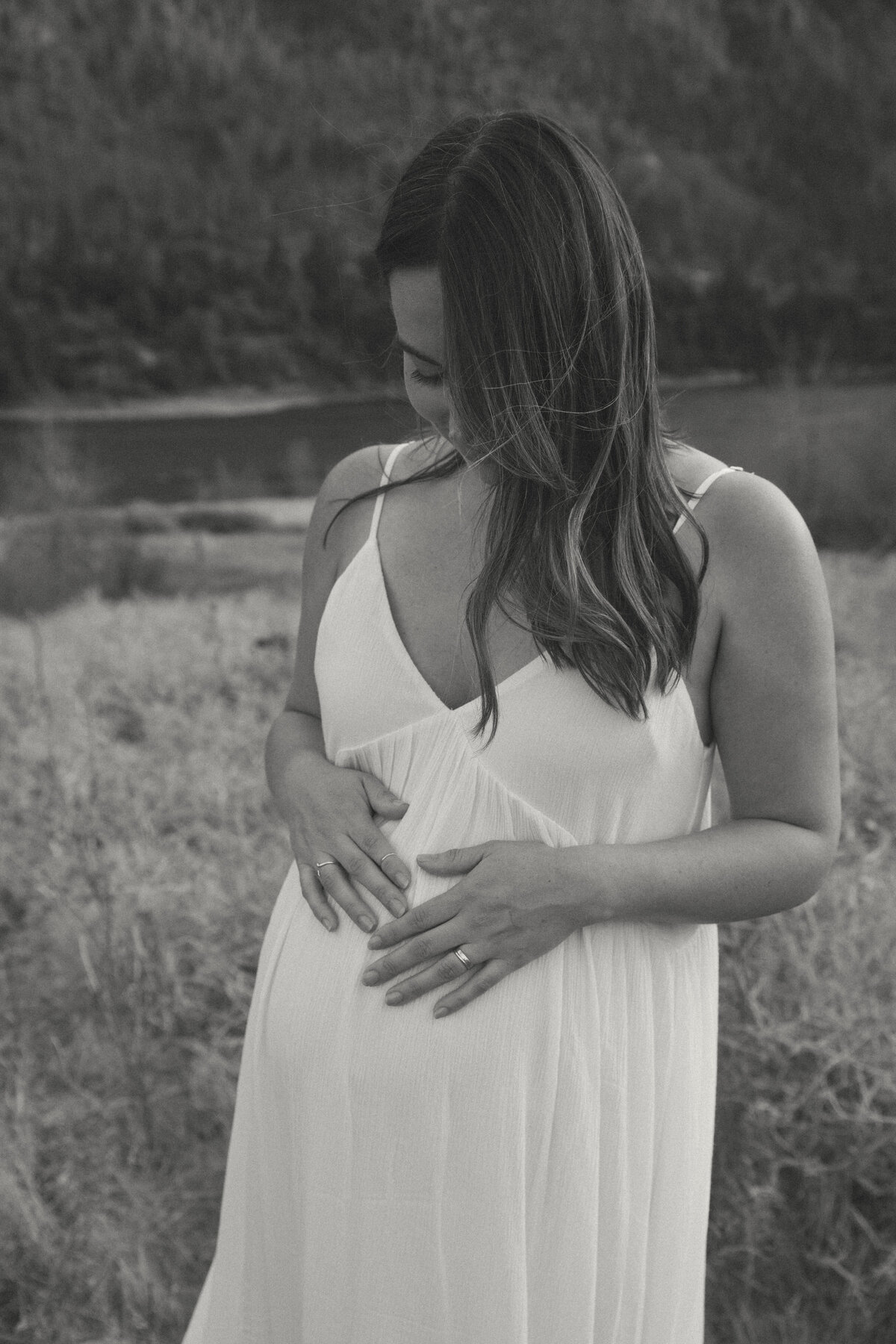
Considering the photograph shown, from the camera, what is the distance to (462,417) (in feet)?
3.70

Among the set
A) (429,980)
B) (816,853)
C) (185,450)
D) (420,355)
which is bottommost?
(185,450)

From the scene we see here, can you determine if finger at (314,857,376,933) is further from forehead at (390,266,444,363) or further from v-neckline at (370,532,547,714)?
forehead at (390,266,444,363)

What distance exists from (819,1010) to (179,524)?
67.3 inches

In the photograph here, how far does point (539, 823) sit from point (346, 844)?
→ 8.0 inches

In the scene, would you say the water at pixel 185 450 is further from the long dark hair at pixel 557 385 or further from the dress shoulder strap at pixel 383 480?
the long dark hair at pixel 557 385

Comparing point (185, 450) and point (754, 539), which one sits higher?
point (754, 539)

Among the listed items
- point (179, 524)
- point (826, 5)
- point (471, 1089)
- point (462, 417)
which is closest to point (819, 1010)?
point (471, 1089)

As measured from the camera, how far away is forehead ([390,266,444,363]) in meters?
1.14

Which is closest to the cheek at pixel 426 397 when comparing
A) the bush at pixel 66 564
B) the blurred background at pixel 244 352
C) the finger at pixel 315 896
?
the finger at pixel 315 896

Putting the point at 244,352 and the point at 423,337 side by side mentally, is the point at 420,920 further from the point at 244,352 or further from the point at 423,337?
the point at 244,352

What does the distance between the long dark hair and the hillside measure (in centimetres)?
161

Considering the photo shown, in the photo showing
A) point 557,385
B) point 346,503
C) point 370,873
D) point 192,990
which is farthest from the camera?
point 192,990

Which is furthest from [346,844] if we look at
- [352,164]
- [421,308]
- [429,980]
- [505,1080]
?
[352,164]

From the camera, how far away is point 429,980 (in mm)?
1170
